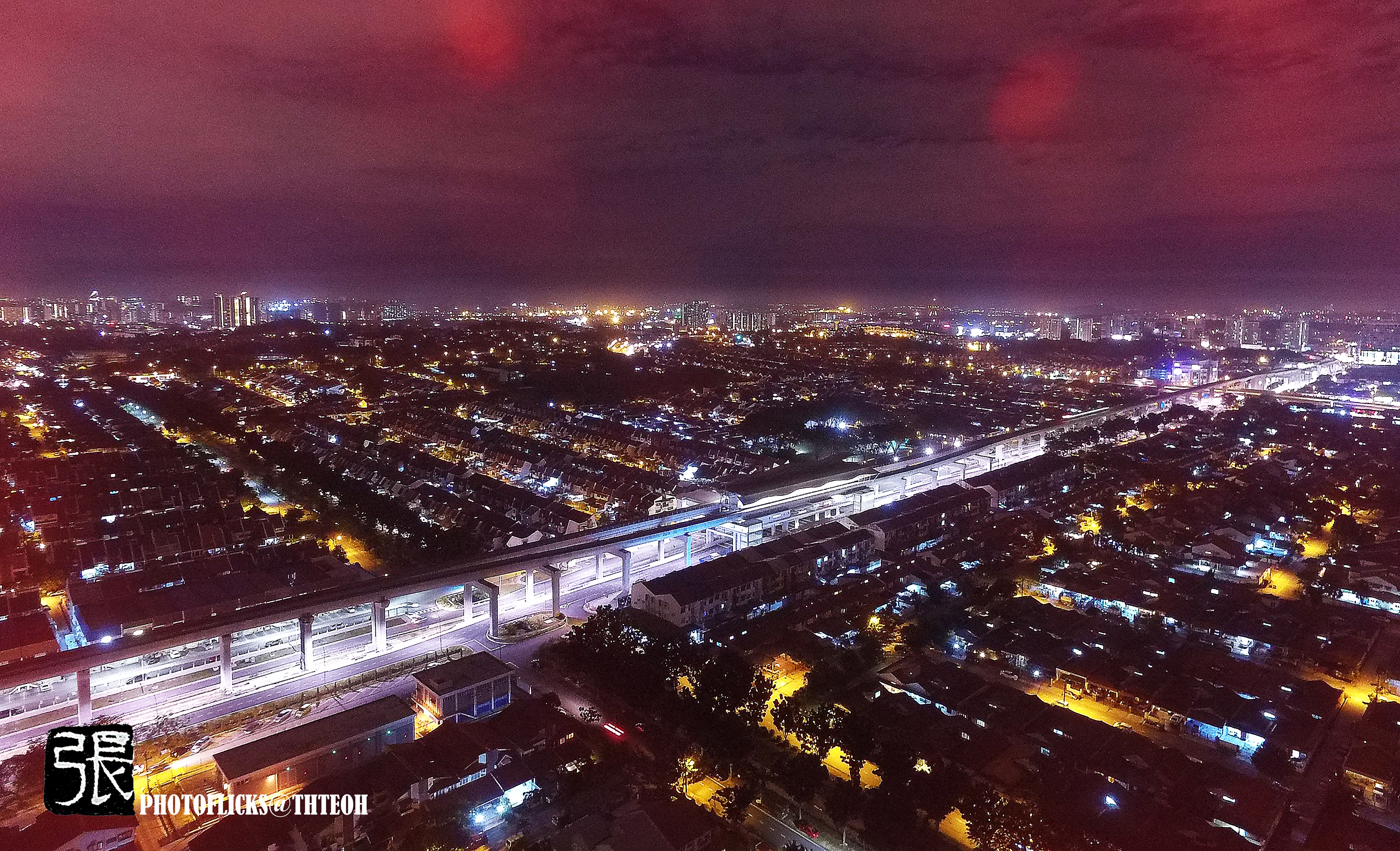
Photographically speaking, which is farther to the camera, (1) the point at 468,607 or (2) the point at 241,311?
(2) the point at 241,311

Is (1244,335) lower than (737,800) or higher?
higher

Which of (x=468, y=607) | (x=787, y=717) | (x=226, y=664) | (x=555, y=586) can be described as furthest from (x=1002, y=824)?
(x=226, y=664)

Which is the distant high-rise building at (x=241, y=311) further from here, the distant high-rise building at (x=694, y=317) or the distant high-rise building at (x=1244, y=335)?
the distant high-rise building at (x=1244, y=335)

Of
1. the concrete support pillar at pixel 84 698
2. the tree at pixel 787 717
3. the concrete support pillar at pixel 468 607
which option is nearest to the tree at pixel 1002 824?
the tree at pixel 787 717

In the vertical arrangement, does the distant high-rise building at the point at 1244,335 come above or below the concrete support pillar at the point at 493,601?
above

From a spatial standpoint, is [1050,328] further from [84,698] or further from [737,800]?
[84,698]

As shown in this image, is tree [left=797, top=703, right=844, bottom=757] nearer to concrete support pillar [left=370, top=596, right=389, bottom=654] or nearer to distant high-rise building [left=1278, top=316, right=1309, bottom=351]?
concrete support pillar [left=370, top=596, right=389, bottom=654]
